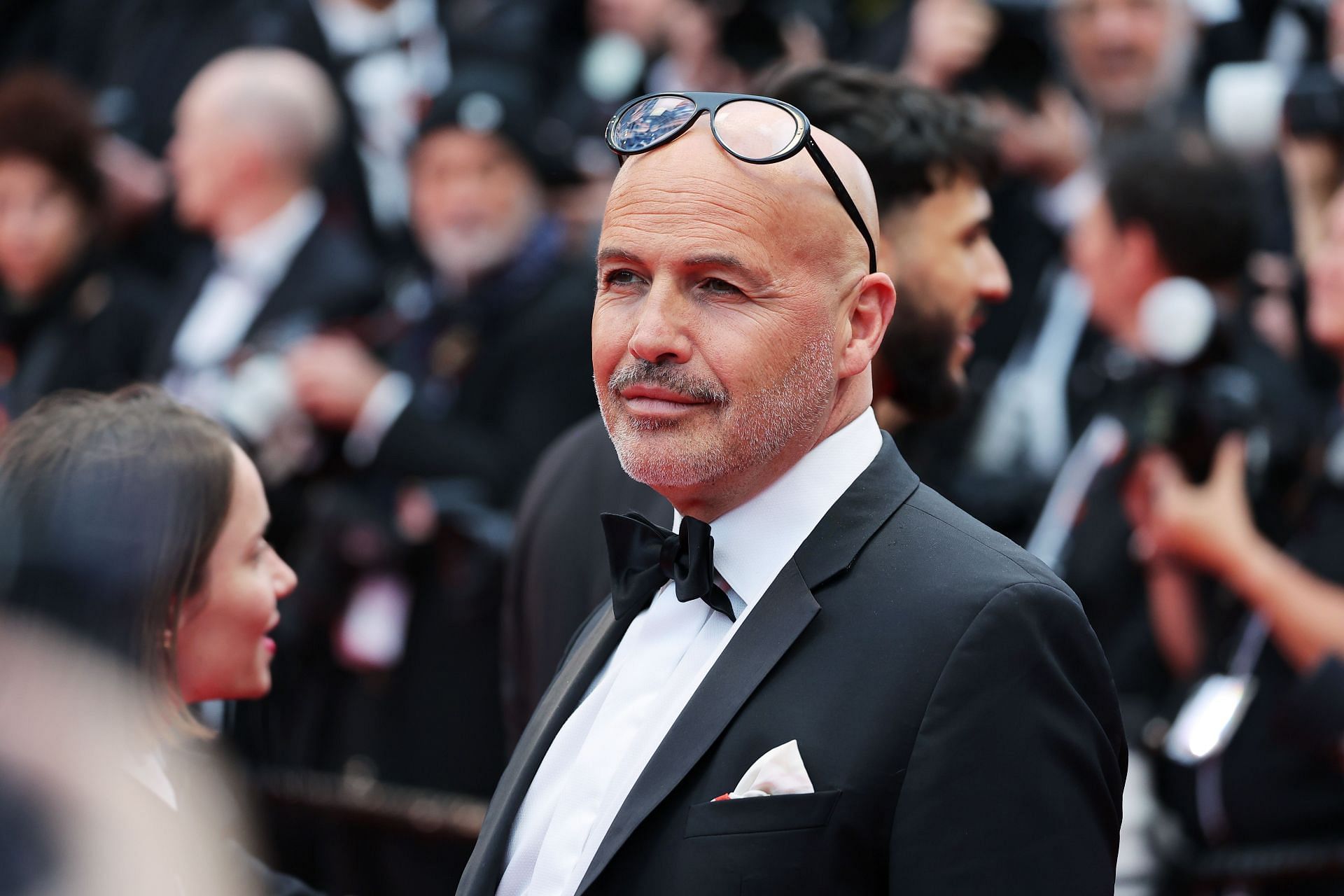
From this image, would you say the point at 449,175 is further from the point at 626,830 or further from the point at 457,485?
the point at 626,830

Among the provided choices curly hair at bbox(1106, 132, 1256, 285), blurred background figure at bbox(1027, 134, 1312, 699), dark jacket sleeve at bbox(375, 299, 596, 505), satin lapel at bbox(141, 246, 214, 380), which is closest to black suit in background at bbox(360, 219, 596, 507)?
dark jacket sleeve at bbox(375, 299, 596, 505)

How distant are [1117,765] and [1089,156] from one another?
12.7 feet

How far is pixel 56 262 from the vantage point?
689 centimetres

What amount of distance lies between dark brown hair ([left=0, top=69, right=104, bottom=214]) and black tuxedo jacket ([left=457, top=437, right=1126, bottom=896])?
5.55 m

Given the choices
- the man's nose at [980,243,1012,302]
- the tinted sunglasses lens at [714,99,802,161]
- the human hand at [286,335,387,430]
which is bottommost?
the human hand at [286,335,387,430]

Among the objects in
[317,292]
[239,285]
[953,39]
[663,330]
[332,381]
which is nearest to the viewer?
[663,330]

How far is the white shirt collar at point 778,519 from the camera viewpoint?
219cm

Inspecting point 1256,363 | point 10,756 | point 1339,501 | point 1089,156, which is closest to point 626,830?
point 10,756

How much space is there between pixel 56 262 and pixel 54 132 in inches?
20.9

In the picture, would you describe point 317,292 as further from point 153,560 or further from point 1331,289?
point 153,560

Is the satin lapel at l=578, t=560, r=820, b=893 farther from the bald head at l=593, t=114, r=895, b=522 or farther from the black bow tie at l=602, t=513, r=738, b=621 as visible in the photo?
the bald head at l=593, t=114, r=895, b=522

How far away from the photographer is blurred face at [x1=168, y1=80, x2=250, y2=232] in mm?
6184

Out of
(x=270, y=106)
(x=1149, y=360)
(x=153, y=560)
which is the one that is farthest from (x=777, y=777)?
(x=270, y=106)

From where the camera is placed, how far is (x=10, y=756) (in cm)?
204
